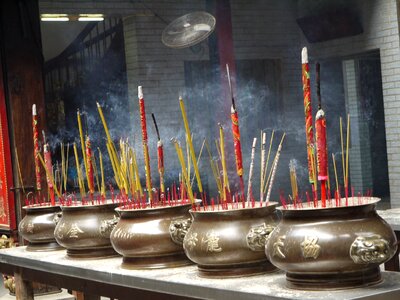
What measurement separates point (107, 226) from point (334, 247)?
3.71 ft

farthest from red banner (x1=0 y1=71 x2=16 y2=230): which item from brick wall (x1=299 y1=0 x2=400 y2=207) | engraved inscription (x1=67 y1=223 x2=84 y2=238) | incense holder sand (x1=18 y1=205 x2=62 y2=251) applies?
engraved inscription (x1=67 y1=223 x2=84 y2=238)

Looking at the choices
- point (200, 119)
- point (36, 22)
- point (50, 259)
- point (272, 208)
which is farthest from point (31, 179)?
point (272, 208)

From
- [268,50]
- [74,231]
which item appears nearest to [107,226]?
[74,231]

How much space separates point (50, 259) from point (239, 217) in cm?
97

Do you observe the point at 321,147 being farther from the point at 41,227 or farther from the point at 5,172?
the point at 5,172

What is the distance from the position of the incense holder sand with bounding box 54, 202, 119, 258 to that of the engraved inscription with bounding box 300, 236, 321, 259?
1057mm

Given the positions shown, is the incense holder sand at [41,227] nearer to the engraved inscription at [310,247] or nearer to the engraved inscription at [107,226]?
the engraved inscription at [107,226]

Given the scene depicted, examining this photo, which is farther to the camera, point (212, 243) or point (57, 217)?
point (57, 217)

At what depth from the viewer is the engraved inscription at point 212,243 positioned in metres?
2.34

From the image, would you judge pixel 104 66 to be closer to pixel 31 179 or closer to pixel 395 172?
pixel 31 179

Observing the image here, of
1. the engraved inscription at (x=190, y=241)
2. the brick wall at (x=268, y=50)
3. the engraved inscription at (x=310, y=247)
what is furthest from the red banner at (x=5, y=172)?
the engraved inscription at (x=310, y=247)

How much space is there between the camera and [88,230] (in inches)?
118

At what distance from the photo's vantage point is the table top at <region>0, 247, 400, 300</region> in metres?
2.02

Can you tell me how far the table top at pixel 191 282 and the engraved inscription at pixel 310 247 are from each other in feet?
0.27
